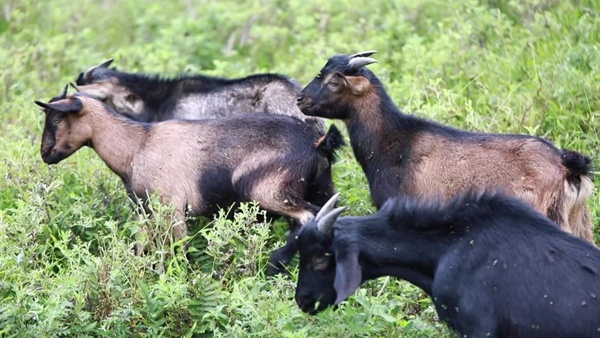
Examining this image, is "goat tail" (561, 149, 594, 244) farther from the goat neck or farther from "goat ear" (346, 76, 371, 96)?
the goat neck

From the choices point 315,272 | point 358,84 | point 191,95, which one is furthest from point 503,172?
point 191,95

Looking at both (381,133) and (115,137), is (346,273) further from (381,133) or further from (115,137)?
(115,137)

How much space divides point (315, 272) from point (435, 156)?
1760 mm

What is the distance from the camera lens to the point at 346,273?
6797 millimetres

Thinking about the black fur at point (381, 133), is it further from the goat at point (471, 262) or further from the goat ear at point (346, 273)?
the goat ear at point (346, 273)

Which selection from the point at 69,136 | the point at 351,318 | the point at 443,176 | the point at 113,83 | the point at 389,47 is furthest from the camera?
the point at 389,47

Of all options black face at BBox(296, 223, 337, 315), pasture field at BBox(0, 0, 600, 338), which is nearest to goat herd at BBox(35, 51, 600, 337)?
black face at BBox(296, 223, 337, 315)

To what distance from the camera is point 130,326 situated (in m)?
7.73

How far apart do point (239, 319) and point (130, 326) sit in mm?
707

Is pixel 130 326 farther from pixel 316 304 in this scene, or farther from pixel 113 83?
pixel 113 83

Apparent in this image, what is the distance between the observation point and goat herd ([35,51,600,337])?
6598mm

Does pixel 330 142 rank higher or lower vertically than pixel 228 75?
higher

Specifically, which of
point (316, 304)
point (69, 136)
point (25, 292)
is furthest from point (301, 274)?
point (69, 136)

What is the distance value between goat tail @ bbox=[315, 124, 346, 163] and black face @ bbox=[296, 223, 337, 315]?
6.32 feet
